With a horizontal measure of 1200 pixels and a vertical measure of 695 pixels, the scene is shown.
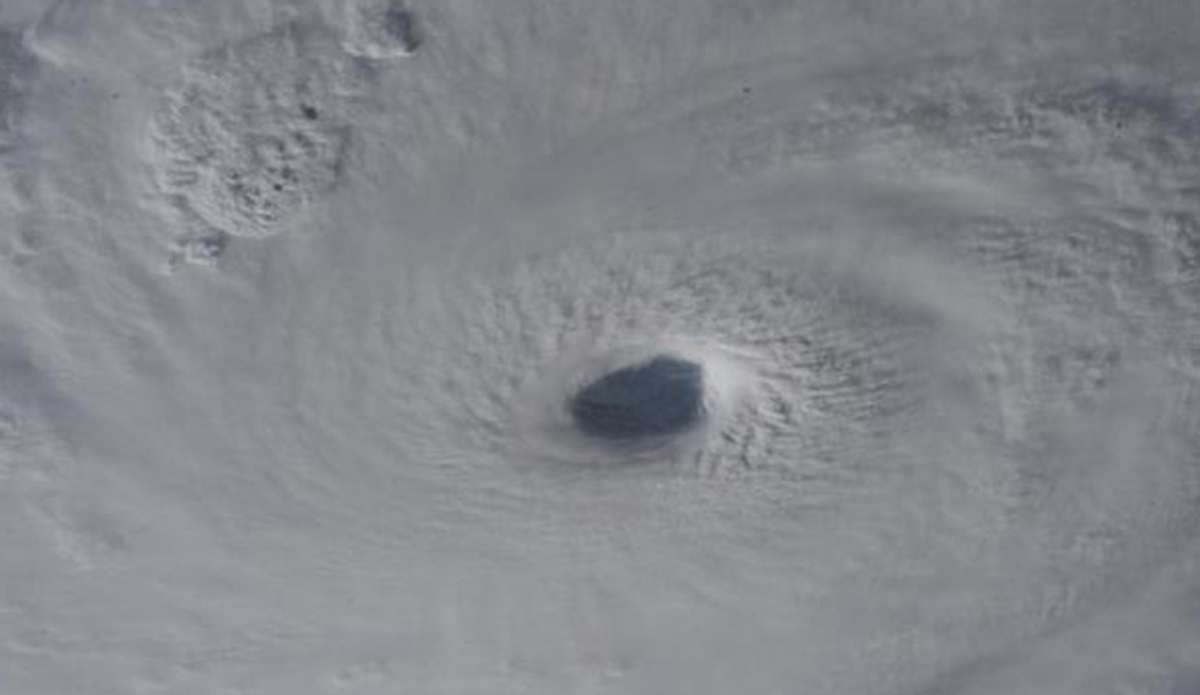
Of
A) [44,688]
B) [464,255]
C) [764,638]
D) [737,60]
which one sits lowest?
[44,688]

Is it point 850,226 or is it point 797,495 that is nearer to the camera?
point 850,226

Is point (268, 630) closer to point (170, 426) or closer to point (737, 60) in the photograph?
point (170, 426)

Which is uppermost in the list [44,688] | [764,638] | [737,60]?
[737,60]

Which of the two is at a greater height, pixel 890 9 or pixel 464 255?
pixel 890 9

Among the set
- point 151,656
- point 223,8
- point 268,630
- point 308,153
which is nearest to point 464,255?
point 308,153

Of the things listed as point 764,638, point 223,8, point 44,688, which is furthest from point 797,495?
point 44,688

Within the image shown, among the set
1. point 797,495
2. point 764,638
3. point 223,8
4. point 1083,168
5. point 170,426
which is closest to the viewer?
point 223,8

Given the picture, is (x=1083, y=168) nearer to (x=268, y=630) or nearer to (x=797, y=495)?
(x=797, y=495)

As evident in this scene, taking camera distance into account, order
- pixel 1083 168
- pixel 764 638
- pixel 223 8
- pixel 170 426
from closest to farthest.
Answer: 1. pixel 223 8
2. pixel 1083 168
3. pixel 170 426
4. pixel 764 638

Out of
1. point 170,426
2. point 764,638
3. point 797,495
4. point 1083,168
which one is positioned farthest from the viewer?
point 764,638
